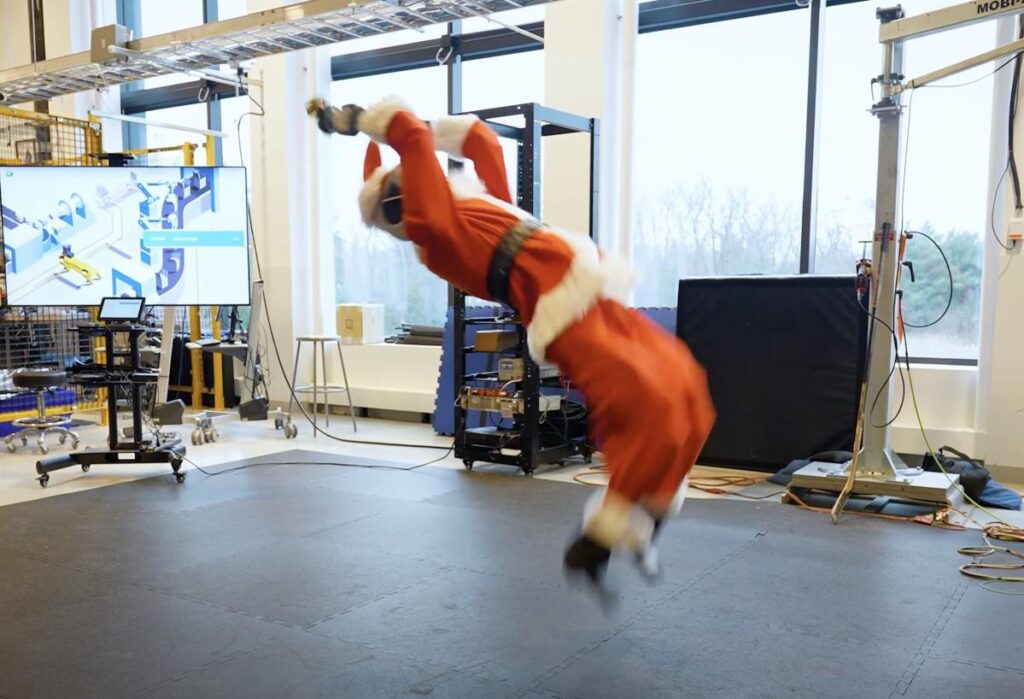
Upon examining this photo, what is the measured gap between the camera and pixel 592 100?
6.02 meters

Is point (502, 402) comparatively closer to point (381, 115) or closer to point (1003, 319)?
point (1003, 319)

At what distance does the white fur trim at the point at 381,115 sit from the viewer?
2.18 m

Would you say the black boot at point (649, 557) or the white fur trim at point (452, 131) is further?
the white fur trim at point (452, 131)

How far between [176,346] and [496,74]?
4215 mm

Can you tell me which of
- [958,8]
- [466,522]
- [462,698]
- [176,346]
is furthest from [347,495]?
[176,346]

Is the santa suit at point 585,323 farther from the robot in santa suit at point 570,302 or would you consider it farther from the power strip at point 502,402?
the power strip at point 502,402

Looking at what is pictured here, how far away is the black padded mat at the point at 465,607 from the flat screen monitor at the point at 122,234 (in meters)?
2.25

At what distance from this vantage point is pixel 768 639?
104 inches

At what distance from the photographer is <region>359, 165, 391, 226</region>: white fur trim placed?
91.0 inches

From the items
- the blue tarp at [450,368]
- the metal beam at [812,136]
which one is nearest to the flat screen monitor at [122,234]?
the blue tarp at [450,368]

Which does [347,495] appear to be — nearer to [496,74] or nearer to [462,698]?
[462,698]

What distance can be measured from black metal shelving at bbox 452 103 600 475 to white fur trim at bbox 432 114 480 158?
2.39 metres

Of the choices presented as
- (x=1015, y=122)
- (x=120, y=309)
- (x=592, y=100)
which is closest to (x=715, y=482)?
(x=1015, y=122)

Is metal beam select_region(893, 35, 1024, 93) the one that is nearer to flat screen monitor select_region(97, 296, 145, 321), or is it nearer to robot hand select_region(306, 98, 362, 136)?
robot hand select_region(306, 98, 362, 136)
